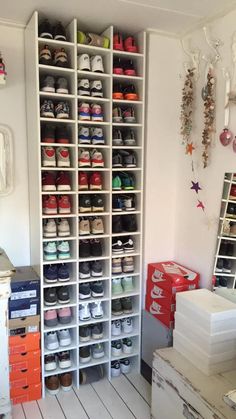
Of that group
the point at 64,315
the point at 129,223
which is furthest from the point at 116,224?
the point at 64,315

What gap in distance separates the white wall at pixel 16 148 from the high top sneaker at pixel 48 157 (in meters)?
0.27

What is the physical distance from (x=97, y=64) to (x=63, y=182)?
74cm

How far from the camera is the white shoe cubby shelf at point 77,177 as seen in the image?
6.78 ft

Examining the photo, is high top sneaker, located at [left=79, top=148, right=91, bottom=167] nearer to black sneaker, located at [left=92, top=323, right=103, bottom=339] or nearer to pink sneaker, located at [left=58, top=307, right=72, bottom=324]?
pink sneaker, located at [left=58, top=307, right=72, bottom=324]

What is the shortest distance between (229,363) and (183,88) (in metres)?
1.64

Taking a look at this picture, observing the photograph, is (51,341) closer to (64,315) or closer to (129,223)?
(64,315)

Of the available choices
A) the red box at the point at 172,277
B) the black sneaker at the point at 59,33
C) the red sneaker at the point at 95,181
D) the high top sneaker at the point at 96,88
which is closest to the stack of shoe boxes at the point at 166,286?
the red box at the point at 172,277

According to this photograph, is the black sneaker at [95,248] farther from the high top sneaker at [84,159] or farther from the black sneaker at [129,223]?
the high top sneaker at [84,159]

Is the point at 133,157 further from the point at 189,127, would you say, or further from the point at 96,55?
the point at 96,55

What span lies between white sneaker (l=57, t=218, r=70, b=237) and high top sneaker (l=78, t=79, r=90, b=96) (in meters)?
0.78

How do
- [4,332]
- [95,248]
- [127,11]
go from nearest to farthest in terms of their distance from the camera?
[4,332] → [127,11] → [95,248]

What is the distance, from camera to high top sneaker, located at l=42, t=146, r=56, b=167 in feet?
6.81

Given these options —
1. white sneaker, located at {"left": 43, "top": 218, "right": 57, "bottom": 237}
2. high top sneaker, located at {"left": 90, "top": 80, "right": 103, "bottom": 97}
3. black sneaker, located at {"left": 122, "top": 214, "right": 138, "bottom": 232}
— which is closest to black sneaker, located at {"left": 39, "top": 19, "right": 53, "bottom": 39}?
high top sneaker, located at {"left": 90, "top": 80, "right": 103, "bottom": 97}

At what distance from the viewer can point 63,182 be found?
2.14 m
